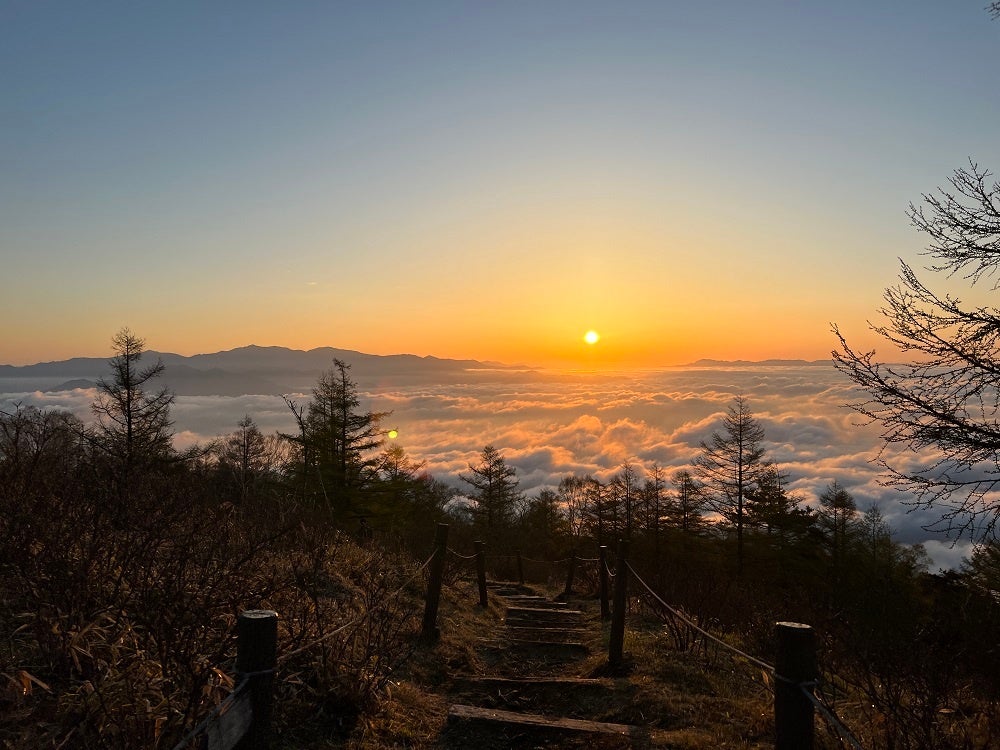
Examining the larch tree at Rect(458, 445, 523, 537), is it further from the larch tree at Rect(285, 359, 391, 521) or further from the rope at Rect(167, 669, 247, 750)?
the rope at Rect(167, 669, 247, 750)

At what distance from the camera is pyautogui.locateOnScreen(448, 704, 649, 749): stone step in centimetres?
503

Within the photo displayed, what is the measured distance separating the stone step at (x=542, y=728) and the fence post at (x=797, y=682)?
6.64 feet

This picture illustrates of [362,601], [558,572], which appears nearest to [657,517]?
[558,572]

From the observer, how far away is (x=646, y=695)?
6145 millimetres

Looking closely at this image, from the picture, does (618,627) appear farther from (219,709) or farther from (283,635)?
(219,709)

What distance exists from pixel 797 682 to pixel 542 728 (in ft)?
8.74

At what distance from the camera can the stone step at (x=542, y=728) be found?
5.03m

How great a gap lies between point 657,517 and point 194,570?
137 feet

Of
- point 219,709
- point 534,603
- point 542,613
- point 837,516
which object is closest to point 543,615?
point 542,613

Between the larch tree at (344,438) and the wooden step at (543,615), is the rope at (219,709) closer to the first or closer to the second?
the wooden step at (543,615)

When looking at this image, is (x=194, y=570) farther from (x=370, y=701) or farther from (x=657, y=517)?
(x=657, y=517)

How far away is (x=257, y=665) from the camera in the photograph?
3041mm

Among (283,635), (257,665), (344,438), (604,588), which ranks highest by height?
(257,665)

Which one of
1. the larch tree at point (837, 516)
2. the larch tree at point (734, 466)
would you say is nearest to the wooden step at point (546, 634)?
the larch tree at point (734, 466)
